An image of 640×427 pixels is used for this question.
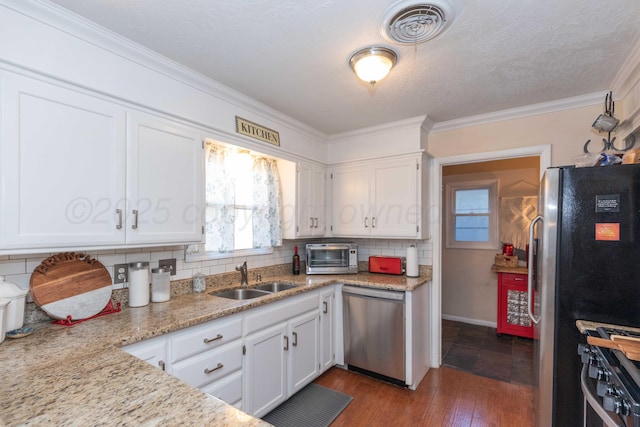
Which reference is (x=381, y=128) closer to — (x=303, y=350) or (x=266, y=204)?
(x=266, y=204)

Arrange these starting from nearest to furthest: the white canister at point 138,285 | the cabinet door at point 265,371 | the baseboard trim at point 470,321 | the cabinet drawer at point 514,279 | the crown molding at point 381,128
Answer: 1. the white canister at point 138,285
2. the cabinet door at point 265,371
3. the crown molding at point 381,128
4. the cabinet drawer at point 514,279
5. the baseboard trim at point 470,321

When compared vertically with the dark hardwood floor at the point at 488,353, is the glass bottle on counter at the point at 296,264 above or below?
above

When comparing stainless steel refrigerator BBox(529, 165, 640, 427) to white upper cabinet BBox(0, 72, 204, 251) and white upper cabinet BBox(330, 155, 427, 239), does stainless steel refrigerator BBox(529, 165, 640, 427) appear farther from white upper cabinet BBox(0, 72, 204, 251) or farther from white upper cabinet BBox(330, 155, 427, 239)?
white upper cabinet BBox(0, 72, 204, 251)

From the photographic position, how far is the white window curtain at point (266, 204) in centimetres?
298

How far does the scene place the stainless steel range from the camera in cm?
100

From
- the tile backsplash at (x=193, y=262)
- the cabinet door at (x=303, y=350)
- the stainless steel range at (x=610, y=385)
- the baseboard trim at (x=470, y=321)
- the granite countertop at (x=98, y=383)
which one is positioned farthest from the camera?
the baseboard trim at (x=470, y=321)

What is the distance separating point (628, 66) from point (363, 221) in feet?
7.40

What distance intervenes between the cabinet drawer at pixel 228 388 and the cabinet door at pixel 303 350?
53 cm

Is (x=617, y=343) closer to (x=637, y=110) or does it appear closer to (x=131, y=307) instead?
(x=637, y=110)

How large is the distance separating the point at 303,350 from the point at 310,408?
416mm

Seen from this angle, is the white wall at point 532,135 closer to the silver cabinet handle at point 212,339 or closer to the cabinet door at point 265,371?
the cabinet door at point 265,371

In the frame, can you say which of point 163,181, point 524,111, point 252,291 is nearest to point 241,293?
point 252,291

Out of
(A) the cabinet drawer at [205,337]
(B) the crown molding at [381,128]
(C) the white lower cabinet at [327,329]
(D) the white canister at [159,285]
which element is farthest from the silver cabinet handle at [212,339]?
(B) the crown molding at [381,128]

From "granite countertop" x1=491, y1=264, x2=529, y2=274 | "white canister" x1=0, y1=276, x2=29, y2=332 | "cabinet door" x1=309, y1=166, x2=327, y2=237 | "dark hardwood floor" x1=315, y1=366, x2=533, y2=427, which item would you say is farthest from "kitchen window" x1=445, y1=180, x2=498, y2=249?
"white canister" x1=0, y1=276, x2=29, y2=332
